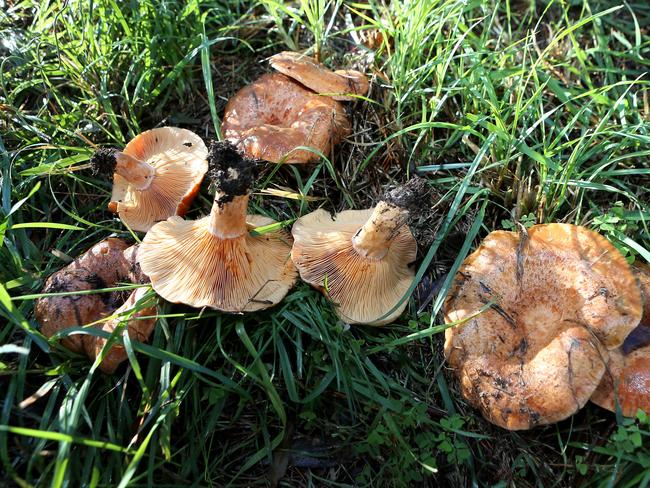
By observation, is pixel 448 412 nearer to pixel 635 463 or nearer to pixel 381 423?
pixel 381 423

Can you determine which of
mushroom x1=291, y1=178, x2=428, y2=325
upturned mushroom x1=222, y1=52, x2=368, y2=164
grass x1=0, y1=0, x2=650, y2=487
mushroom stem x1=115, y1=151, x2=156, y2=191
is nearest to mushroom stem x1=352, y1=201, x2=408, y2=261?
mushroom x1=291, y1=178, x2=428, y2=325

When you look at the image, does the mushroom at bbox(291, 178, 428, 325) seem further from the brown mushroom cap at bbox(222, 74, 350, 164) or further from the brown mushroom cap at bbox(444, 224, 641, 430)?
the brown mushroom cap at bbox(222, 74, 350, 164)

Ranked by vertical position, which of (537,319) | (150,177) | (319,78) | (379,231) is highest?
(319,78)

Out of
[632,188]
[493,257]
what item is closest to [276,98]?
[493,257]

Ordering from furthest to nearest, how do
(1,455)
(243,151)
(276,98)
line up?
(276,98) → (243,151) → (1,455)

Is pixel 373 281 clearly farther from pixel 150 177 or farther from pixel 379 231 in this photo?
pixel 150 177

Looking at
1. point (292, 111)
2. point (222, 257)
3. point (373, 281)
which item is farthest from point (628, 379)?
point (292, 111)

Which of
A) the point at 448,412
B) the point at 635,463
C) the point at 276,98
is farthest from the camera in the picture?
the point at 276,98
